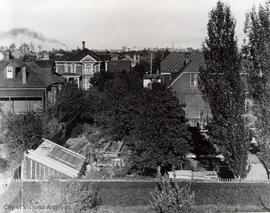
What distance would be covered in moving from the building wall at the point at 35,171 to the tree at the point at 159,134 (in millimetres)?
4340

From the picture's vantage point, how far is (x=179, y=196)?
14250 mm

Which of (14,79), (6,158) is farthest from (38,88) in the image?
(6,158)

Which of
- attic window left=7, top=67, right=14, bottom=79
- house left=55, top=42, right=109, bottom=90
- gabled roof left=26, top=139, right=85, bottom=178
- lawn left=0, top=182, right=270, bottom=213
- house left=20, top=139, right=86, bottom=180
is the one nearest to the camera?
lawn left=0, top=182, right=270, bottom=213

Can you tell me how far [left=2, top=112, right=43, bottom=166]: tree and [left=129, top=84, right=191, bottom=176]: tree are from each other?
20.9 feet

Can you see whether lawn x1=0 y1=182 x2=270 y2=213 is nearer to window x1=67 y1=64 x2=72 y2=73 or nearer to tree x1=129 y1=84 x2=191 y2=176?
tree x1=129 y1=84 x2=191 y2=176

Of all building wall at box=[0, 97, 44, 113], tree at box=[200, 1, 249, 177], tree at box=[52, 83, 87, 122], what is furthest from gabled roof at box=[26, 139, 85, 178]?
building wall at box=[0, 97, 44, 113]

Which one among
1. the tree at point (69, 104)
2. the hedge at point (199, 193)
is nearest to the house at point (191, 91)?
the tree at point (69, 104)

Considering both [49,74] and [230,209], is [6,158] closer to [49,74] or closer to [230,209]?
[230,209]

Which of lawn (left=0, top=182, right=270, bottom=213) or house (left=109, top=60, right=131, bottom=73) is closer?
lawn (left=0, top=182, right=270, bottom=213)

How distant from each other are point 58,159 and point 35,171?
4.34 feet

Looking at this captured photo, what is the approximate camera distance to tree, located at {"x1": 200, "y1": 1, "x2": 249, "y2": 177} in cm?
2100

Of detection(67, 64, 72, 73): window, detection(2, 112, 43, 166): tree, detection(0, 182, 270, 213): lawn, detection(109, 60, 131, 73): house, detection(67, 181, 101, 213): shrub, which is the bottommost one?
A: detection(0, 182, 270, 213): lawn

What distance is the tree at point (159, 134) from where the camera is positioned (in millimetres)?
21250

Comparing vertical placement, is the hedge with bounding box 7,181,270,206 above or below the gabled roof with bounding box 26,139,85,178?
below
